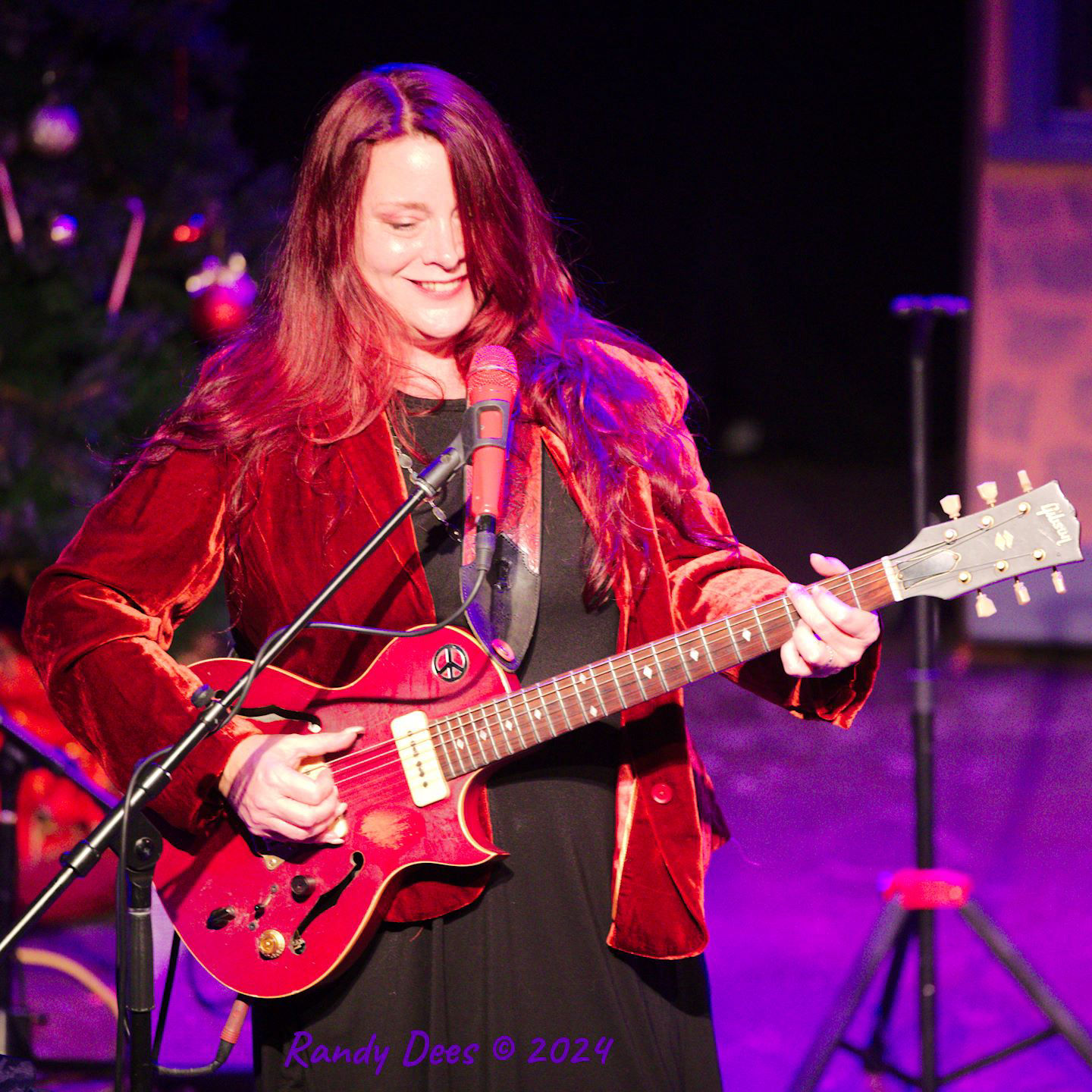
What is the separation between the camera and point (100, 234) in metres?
4.22

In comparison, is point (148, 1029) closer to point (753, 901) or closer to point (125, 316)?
point (753, 901)

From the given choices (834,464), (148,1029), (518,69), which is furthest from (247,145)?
(148,1029)

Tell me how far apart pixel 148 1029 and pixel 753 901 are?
2742 millimetres

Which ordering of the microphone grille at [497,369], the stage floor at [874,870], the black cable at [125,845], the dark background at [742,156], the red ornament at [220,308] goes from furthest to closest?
the dark background at [742,156] < the red ornament at [220,308] < the stage floor at [874,870] < the microphone grille at [497,369] < the black cable at [125,845]

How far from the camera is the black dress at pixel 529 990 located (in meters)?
1.84

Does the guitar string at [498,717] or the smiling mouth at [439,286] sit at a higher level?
the smiling mouth at [439,286]

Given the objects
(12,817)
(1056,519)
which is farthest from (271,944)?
(12,817)

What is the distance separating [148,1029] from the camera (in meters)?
1.63

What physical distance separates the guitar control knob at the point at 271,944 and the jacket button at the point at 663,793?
539mm

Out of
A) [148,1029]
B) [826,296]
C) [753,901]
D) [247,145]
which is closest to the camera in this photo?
[148,1029]

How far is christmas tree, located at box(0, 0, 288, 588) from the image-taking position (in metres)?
4.10

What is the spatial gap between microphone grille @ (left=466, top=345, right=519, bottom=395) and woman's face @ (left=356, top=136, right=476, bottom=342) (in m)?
0.21

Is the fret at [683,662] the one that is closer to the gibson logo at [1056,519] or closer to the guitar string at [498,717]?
the guitar string at [498,717]

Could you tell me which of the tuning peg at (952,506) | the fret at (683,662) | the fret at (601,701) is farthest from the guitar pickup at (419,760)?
the tuning peg at (952,506)
